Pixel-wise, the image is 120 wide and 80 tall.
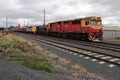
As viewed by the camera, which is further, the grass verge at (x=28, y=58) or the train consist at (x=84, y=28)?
the train consist at (x=84, y=28)

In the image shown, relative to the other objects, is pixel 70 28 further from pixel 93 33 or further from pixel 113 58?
pixel 113 58

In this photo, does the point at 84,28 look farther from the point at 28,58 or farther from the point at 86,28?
the point at 28,58

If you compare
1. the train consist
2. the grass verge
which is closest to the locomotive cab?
the train consist

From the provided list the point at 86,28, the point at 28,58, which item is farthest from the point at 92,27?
the point at 28,58

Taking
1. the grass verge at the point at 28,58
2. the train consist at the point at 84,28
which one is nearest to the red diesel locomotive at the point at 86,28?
the train consist at the point at 84,28

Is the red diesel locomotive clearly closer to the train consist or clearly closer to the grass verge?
the train consist

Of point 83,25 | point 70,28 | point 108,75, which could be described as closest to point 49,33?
point 70,28

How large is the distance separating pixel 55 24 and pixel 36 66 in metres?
44.8

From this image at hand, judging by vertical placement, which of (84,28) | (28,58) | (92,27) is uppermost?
(92,27)

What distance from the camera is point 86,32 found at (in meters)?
39.0

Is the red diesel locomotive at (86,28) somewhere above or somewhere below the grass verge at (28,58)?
above

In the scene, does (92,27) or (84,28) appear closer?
(92,27)

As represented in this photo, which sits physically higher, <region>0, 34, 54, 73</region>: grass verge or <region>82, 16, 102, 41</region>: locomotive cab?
<region>82, 16, 102, 41</region>: locomotive cab

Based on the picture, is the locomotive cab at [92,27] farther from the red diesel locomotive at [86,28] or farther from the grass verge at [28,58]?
the grass verge at [28,58]
